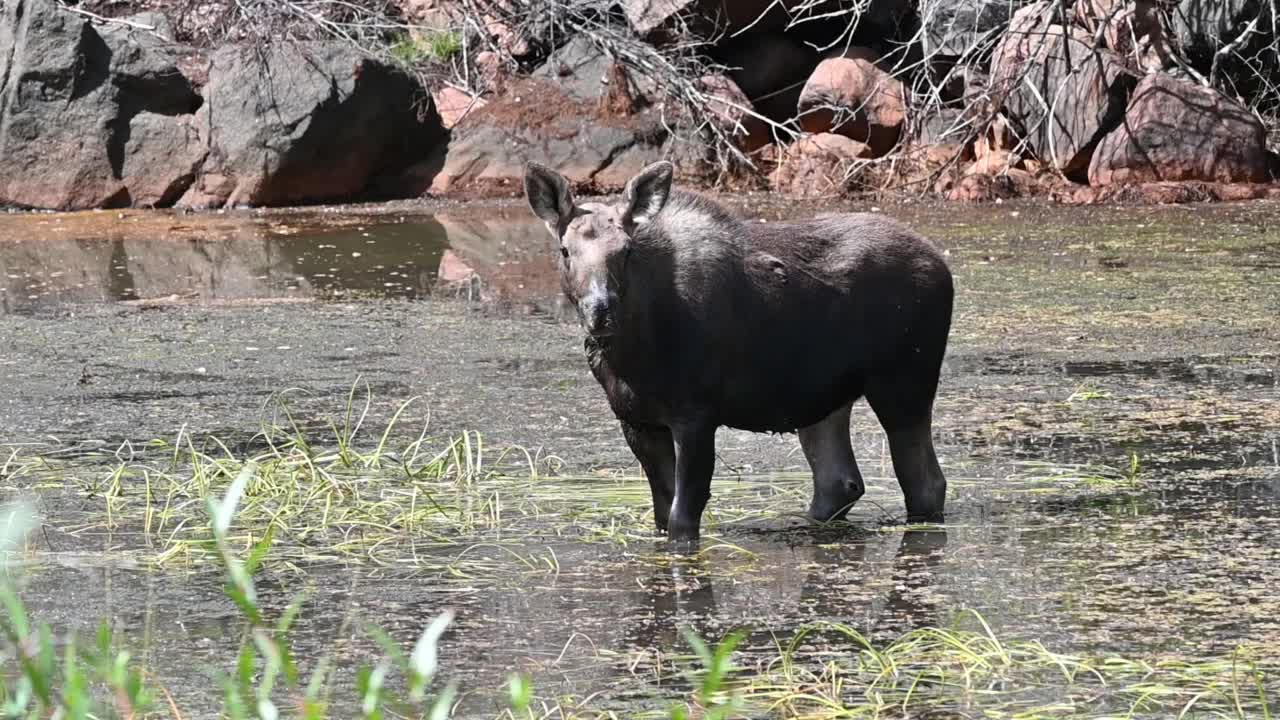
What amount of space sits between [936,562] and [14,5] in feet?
56.4

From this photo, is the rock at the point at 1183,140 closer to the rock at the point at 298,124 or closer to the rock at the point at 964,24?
the rock at the point at 964,24

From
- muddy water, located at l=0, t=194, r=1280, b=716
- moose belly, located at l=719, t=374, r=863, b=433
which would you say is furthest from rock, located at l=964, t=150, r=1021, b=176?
moose belly, located at l=719, t=374, r=863, b=433

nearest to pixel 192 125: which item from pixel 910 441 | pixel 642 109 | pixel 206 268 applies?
pixel 642 109

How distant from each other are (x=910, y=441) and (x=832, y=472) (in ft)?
1.12

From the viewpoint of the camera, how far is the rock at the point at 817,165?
64.4 feet

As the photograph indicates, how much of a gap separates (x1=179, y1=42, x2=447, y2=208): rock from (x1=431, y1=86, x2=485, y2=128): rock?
638 mm

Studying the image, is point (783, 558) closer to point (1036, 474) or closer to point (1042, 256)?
point (1036, 474)

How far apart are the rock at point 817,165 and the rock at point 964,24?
132cm

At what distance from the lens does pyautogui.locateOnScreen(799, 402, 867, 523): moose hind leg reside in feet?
25.0

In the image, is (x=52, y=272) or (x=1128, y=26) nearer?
(x=52, y=272)

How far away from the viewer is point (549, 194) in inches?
273

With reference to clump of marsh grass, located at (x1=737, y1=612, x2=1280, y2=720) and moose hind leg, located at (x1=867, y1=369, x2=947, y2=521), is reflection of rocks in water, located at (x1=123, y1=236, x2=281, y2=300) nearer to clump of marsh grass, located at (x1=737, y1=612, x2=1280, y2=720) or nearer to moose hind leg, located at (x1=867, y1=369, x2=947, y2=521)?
moose hind leg, located at (x1=867, y1=369, x2=947, y2=521)

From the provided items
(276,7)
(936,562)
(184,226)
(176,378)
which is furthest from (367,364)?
(276,7)

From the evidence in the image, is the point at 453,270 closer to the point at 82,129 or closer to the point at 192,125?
the point at 192,125
